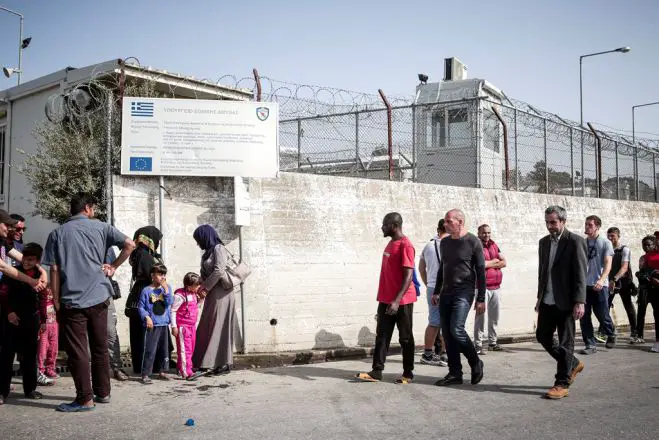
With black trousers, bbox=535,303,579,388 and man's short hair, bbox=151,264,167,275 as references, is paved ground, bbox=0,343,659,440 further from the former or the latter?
man's short hair, bbox=151,264,167,275

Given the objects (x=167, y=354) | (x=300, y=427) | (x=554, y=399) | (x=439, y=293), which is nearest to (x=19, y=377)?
(x=167, y=354)

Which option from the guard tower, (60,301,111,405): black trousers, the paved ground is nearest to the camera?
the paved ground

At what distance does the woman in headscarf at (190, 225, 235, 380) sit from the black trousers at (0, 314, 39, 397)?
1845 millimetres

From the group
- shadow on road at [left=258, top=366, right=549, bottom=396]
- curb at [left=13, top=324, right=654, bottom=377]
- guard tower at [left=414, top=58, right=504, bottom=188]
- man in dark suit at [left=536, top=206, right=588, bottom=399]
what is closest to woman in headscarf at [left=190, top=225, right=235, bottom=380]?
shadow on road at [left=258, top=366, right=549, bottom=396]

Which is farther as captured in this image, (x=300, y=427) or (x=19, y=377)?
(x=19, y=377)

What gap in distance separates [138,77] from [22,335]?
Result: 5.54m

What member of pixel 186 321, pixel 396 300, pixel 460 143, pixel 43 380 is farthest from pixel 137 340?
pixel 460 143

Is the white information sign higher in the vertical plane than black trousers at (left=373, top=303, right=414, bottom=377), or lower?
higher

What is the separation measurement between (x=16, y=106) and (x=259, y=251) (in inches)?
298

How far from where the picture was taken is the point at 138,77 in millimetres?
10250

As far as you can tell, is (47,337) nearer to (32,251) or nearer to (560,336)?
(32,251)

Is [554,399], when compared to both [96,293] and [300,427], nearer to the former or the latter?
[300,427]

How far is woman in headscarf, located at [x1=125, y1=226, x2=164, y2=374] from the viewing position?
7004 millimetres

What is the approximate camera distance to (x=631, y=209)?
15453 millimetres
